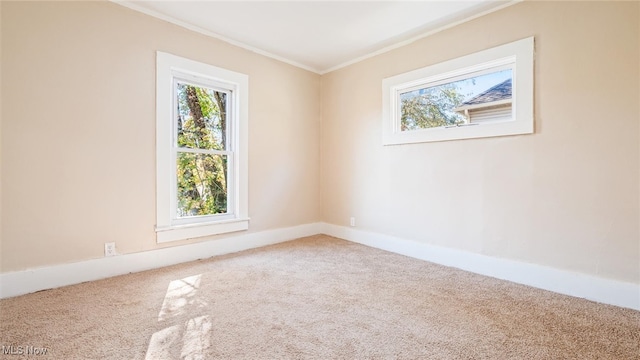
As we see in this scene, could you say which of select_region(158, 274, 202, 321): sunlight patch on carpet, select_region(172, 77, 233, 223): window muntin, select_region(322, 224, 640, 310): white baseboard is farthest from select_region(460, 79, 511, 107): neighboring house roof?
select_region(158, 274, 202, 321): sunlight patch on carpet

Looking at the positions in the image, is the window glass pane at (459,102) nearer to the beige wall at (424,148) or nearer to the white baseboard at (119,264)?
the beige wall at (424,148)

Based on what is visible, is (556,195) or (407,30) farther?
(407,30)

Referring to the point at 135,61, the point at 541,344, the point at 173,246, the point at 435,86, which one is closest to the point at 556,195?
the point at 541,344

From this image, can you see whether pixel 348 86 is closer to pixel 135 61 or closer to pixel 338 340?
pixel 135 61

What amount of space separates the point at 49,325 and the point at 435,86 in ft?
12.1

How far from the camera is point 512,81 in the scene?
257cm

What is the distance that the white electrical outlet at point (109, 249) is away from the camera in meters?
2.54

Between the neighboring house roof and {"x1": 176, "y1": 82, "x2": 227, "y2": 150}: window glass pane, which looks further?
{"x1": 176, "y1": 82, "x2": 227, "y2": 150}: window glass pane

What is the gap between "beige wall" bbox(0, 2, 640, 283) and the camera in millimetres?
2102

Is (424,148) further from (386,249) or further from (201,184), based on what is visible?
(201,184)

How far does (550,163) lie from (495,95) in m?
0.76

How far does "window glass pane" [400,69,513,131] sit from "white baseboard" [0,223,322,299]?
224cm

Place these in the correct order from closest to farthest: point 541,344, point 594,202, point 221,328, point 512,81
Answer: point 541,344 < point 221,328 < point 594,202 < point 512,81

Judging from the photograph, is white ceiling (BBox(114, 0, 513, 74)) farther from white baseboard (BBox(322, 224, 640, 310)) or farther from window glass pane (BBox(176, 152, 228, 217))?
white baseboard (BBox(322, 224, 640, 310))
